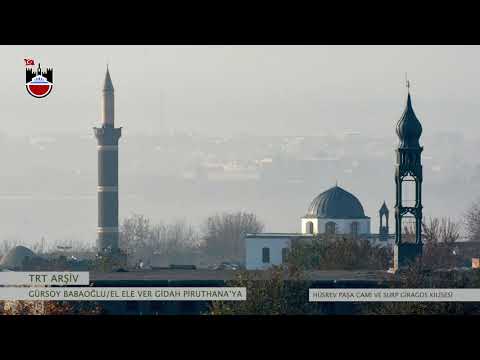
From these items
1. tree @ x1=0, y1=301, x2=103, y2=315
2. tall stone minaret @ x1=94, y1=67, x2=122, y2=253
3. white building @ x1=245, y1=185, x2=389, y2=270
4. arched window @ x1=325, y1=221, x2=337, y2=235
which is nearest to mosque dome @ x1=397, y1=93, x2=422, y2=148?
tall stone minaret @ x1=94, y1=67, x2=122, y2=253

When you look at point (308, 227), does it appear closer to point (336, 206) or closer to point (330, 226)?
point (330, 226)

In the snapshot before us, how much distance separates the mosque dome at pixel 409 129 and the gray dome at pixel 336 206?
30.5 m

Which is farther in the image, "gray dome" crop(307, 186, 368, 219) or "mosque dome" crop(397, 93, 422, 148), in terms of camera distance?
"gray dome" crop(307, 186, 368, 219)

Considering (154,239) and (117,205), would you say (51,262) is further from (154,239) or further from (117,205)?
(154,239)

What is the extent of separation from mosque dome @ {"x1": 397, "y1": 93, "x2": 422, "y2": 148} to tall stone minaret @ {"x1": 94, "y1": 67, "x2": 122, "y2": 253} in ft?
79.2

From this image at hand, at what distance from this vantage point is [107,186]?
85500mm

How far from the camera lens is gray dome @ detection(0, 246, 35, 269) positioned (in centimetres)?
9025

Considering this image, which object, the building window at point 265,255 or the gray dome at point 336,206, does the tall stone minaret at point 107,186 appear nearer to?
the building window at point 265,255

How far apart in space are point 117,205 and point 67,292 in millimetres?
61253

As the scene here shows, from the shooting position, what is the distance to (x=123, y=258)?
7738 cm

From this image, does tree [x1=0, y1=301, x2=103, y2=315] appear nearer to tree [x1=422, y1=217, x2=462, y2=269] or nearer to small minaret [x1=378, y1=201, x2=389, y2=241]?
tree [x1=422, y1=217, x2=462, y2=269]

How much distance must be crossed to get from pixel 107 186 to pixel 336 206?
17.7m

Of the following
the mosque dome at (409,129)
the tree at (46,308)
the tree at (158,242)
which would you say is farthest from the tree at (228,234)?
the tree at (46,308)
